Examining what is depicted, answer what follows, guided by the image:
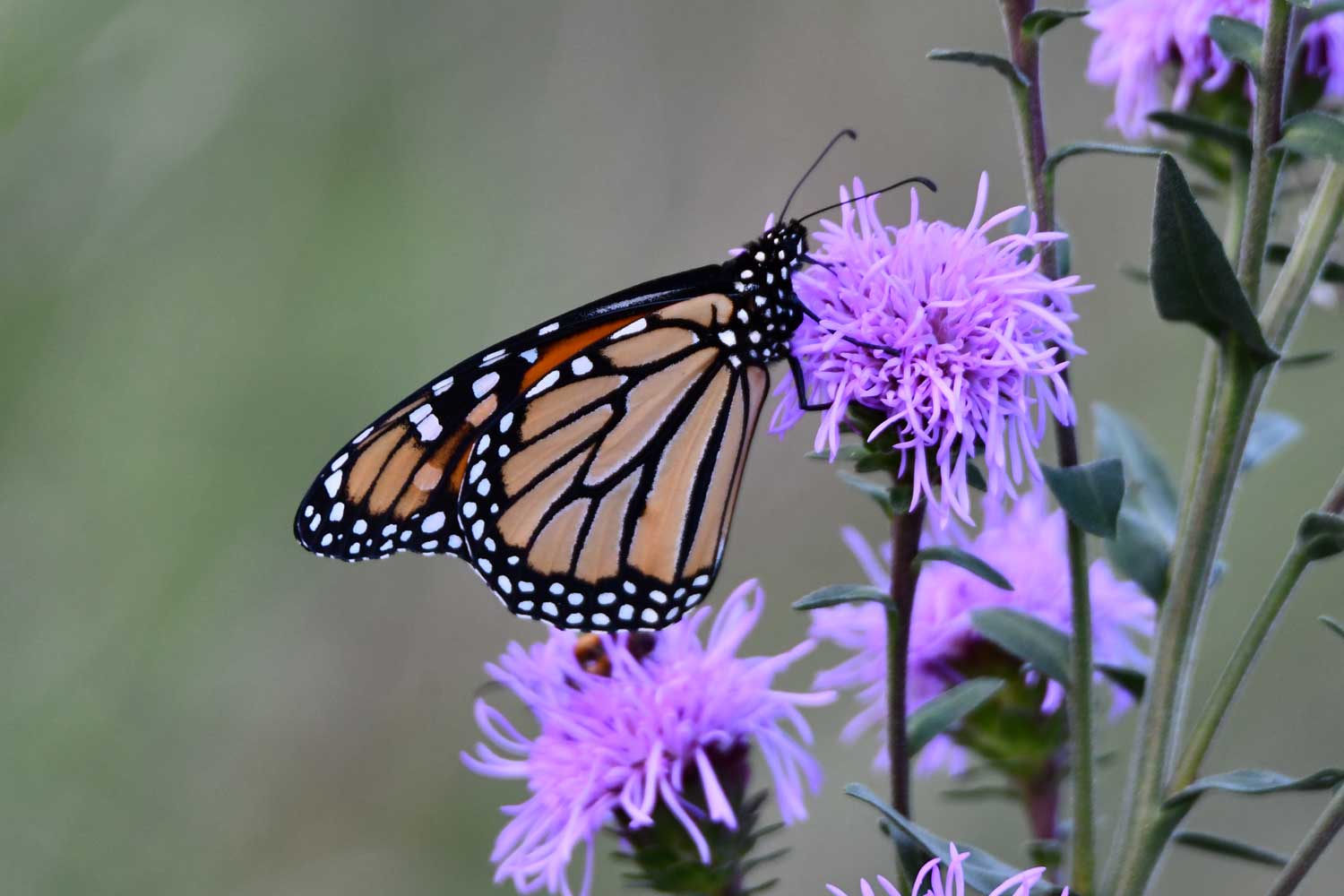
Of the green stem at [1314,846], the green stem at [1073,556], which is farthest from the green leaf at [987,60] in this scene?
the green stem at [1314,846]

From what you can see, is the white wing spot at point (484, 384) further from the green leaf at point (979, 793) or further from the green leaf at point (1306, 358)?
the green leaf at point (1306, 358)

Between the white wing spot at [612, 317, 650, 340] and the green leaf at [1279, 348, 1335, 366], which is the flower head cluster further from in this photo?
the white wing spot at [612, 317, 650, 340]

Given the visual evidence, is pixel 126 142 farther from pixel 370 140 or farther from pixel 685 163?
pixel 685 163

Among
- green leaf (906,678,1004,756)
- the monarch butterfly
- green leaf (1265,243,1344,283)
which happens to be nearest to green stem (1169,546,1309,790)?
green leaf (906,678,1004,756)

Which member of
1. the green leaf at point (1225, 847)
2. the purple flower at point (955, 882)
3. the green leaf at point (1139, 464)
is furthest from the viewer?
the green leaf at point (1139, 464)

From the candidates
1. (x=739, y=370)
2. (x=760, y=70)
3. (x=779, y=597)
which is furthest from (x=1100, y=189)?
(x=739, y=370)

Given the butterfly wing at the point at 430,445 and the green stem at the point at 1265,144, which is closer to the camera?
the green stem at the point at 1265,144
